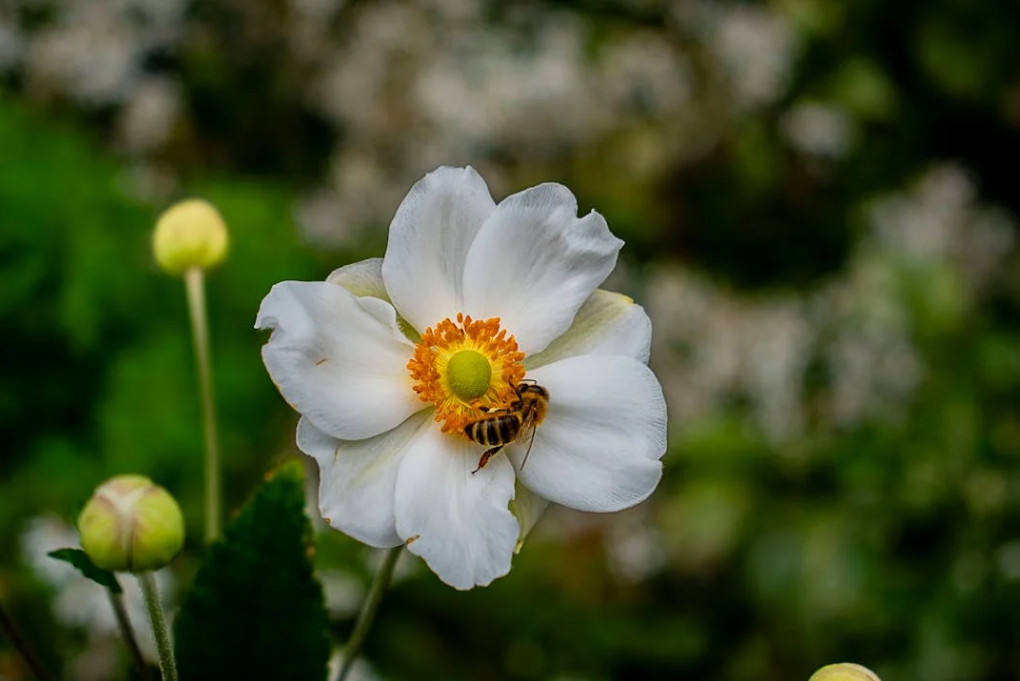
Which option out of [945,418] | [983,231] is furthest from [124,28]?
[983,231]

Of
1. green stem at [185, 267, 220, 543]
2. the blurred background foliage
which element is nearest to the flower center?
green stem at [185, 267, 220, 543]

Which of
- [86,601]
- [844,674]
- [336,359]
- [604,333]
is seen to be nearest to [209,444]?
[336,359]

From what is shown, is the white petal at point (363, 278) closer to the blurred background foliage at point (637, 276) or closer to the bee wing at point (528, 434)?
the bee wing at point (528, 434)

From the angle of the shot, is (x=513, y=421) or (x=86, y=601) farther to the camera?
(x=86, y=601)

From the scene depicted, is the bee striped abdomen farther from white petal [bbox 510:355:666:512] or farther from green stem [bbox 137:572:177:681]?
green stem [bbox 137:572:177:681]

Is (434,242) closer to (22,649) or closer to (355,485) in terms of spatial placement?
(355,485)

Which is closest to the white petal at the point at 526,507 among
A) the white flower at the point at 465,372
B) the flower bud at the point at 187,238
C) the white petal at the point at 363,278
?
the white flower at the point at 465,372
